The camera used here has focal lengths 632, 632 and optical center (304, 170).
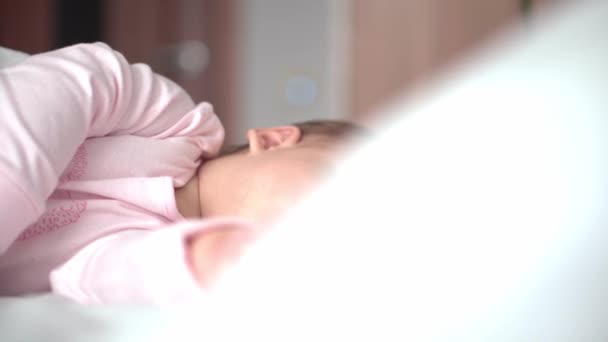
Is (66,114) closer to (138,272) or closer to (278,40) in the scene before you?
(138,272)

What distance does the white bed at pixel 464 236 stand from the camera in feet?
0.99

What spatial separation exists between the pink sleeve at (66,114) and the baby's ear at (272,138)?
0.06 meters

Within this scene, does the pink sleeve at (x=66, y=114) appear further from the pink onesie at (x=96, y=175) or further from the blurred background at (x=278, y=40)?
the blurred background at (x=278, y=40)

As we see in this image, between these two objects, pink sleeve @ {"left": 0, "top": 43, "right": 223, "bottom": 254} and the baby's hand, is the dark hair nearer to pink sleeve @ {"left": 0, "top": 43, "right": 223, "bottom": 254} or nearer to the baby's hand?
pink sleeve @ {"left": 0, "top": 43, "right": 223, "bottom": 254}

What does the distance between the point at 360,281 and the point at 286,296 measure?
0.13ft

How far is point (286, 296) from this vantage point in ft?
1.10

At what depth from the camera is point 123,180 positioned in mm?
692

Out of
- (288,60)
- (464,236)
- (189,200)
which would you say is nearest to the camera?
(464,236)

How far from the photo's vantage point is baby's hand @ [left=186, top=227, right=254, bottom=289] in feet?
1.37

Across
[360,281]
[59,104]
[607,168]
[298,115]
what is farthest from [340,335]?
[298,115]

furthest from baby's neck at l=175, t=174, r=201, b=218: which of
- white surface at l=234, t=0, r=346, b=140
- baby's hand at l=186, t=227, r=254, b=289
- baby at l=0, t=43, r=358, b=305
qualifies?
white surface at l=234, t=0, r=346, b=140

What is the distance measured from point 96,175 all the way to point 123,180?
0.10 feet

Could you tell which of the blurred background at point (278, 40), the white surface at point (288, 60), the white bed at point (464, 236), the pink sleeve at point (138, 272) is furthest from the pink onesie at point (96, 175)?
the white surface at point (288, 60)

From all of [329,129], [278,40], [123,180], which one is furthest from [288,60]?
[123,180]
